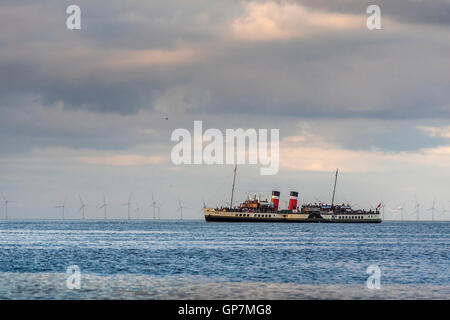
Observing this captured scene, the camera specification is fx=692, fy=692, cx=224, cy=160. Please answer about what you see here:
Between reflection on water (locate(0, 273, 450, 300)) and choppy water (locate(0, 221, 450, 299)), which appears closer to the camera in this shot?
reflection on water (locate(0, 273, 450, 300))

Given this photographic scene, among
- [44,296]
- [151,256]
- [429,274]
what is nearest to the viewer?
[44,296]

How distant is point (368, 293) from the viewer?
5897cm

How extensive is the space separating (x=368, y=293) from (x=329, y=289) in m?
4.10

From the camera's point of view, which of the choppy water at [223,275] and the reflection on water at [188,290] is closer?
the reflection on water at [188,290]

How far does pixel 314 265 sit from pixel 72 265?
3014 centimetres

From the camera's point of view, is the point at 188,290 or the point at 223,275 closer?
the point at 188,290
